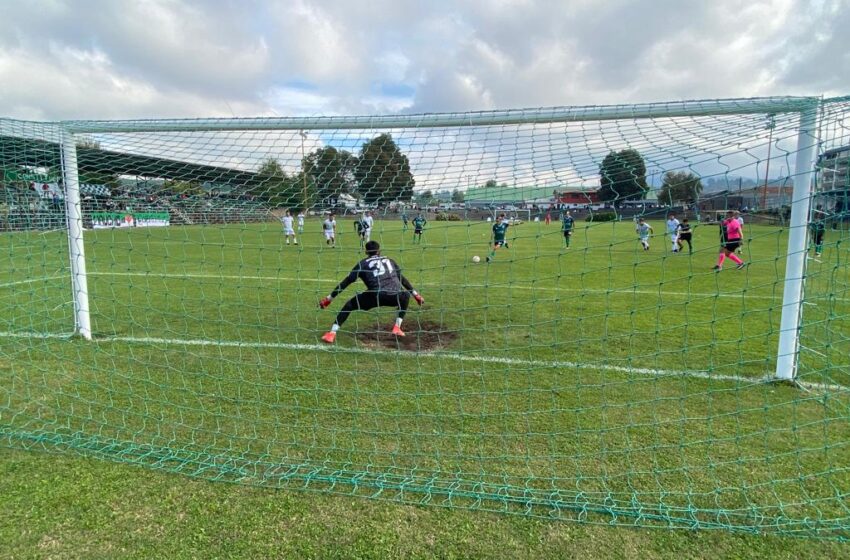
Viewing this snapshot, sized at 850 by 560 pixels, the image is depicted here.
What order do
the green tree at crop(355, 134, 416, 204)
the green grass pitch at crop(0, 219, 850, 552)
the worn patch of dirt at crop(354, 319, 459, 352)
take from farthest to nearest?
the worn patch of dirt at crop(354, 319, 459, 352) < the green tree at crop(355, 134, 416, 204) < the green grass pitch at crop(0, 219, 850, 552)

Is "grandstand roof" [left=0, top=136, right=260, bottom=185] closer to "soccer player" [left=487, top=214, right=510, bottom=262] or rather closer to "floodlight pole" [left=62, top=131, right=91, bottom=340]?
"floodlight pole" [left=62, top=131, right=91, bottom=340]

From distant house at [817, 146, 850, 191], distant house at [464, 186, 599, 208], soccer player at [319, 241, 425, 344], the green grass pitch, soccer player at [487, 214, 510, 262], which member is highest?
distant house at [817, 146, 850, 191]

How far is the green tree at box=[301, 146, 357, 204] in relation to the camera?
15.1 feet

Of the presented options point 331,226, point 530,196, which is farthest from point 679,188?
point 331,226

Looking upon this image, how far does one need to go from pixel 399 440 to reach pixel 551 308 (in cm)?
498

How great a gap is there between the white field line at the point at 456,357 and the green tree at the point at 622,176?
1806 millimetres

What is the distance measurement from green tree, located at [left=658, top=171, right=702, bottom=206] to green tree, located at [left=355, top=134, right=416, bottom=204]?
2078 mm

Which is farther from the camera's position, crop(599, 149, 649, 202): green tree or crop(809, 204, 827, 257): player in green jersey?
crop(809, 204, 827, 257): player in green jersey

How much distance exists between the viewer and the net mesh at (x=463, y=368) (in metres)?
3.07

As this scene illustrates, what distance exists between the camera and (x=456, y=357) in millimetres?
5344

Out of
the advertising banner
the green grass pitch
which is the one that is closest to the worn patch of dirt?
the green grass pitch

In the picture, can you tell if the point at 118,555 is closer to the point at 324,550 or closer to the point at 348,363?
the point at 324,550

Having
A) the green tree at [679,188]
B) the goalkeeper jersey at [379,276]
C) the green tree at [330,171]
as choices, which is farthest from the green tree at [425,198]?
the green tree at [679,188]

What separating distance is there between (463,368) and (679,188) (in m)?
2.70
